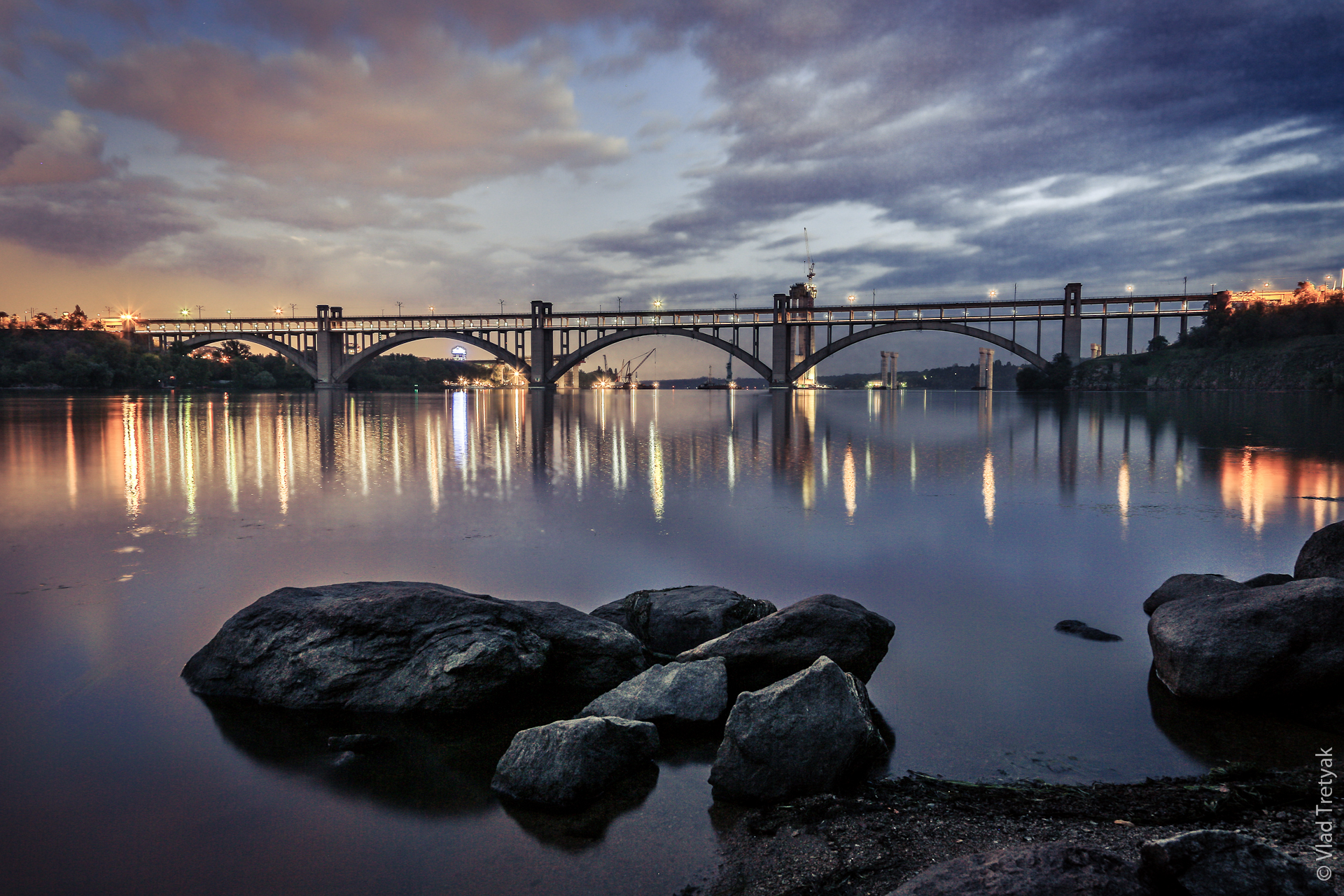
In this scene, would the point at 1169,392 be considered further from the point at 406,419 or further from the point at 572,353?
the point at 406,419

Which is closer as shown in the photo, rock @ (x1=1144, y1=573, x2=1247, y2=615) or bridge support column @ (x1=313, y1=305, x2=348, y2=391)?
rock @ (x1=1144, y1=573, x2=1247, y2=615)

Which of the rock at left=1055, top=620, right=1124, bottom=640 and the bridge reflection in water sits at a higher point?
the bridge reflection in water

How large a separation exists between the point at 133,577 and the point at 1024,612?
10714mm

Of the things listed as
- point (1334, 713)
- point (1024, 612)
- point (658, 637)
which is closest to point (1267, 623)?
point (1334, 713)

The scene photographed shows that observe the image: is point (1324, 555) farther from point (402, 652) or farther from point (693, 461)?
point (693, 461)

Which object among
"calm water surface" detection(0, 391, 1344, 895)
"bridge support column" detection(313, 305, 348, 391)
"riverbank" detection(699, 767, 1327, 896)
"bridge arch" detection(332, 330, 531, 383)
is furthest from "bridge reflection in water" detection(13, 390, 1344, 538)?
"bridge support column" detection(313, 305, 348, 391)

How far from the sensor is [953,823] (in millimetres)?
4086

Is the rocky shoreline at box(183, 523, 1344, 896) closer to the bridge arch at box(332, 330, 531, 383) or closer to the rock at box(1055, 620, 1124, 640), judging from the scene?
the rock at box(1055, 620, 1124, 640)

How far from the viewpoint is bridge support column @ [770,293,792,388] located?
112 metres

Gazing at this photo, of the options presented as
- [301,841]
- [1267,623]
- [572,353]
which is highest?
[572,353]

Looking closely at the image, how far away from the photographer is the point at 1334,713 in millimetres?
5520

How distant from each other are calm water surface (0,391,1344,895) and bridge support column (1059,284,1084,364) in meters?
92.5

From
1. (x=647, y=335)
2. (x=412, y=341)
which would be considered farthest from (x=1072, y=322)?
(x=412, y=341)

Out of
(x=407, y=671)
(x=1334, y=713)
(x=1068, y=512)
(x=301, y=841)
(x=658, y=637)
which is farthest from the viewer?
(x=1068, y=512)
